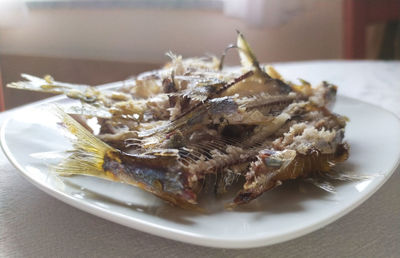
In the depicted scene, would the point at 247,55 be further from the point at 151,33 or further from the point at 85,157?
the point at 151,33

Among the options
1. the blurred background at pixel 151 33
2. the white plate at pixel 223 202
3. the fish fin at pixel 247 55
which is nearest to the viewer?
the white plate at pixel 223 202

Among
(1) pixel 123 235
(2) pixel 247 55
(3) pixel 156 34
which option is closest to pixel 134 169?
(1) pixel 123 235

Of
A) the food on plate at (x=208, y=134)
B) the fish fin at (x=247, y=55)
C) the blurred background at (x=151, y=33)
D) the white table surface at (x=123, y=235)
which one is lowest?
the blurred background at (x=151, y=33)

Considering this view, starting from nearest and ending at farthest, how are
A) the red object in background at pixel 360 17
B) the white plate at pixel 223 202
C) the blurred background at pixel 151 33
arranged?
the white plate at pixel 223 202
the red object in background at pixel 360 17
the blurred background at pixel 151 33

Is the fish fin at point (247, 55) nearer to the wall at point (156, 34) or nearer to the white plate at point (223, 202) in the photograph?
the white plate at point (223, 202)

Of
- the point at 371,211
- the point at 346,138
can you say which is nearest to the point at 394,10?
the point at 346,138

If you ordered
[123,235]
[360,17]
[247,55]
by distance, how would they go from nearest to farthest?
[123,235]
[247,55]
[360,17]

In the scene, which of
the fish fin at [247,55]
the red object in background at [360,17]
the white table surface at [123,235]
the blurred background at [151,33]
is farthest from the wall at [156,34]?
the white table surface at [123,235]
